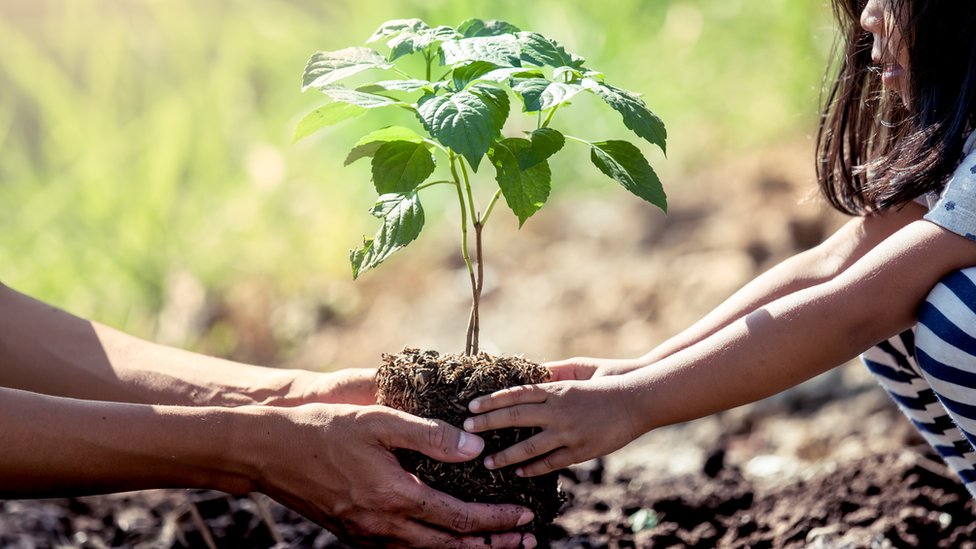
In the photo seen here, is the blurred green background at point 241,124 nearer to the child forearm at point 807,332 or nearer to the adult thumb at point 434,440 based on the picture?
the child forearm at point 807,332

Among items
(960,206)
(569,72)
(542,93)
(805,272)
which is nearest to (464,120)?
(542,93)

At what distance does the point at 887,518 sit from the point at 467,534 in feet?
3.13

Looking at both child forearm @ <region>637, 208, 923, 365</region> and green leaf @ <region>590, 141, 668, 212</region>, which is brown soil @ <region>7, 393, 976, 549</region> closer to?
child forearm @ <region>637, 208, 923, 365</region>

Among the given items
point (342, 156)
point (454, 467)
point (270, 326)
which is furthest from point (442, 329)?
point (454, 467)

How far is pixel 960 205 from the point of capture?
1.49 metres

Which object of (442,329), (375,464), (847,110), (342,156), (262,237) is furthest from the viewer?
(342,156)

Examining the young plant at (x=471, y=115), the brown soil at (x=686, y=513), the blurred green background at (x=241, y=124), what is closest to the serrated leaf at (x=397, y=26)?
the young plant at (x=471, y=115)

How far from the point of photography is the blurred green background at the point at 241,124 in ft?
13.0

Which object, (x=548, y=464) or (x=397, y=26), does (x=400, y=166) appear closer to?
(x=397, y=26)

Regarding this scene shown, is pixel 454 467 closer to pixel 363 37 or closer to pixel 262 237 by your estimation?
pixel 262 237

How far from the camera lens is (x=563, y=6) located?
4711mm

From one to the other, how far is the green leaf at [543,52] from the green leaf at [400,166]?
0.23 m

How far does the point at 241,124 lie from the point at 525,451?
3272 millimetres

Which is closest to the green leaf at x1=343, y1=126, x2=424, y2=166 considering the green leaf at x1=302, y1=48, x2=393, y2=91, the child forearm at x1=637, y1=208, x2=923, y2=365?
the green leaf at x1=302, y1=48, x2=393, y2=91
